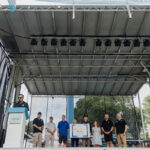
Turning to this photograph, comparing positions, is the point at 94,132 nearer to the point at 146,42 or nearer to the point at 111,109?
the point at 146,42

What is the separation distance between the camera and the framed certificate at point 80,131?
6.20m

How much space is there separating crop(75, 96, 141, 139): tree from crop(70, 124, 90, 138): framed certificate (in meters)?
6.12

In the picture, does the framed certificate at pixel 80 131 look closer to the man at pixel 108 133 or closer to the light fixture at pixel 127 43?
the man at pixel 108 133

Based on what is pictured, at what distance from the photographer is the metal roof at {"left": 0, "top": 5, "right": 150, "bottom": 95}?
22.1 ft

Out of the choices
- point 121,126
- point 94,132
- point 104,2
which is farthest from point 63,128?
point 104,2

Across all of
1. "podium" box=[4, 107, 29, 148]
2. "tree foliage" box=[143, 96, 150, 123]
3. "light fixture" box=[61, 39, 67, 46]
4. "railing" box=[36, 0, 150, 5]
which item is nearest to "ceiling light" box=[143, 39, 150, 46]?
"railing" box=[36, 0, 150, 5]

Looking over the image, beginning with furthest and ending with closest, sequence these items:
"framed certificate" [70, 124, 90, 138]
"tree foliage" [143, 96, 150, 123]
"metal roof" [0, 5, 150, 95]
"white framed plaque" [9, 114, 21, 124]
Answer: "tree foliage" [143, 96, 150, 123] < "metal roof" [0, 5, 150, 95] < "framed certificate" [70, 124, 90, 138] < "white framed plaque" [9, 114, 21, 124]

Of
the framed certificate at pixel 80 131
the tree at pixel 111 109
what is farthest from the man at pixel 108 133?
the tree at pixel 111 109

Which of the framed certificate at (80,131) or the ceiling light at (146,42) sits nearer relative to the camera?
the framed certificate at (80,131)

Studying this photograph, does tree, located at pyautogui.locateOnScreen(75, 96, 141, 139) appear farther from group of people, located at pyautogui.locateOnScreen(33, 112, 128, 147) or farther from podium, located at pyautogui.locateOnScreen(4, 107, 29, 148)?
podium, located at pyautogui.locateOnScreen(4, 107, 29, 148)

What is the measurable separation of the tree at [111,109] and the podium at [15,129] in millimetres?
8373

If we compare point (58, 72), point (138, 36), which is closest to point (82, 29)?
point (138, 36)

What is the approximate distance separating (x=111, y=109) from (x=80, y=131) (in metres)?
8.44

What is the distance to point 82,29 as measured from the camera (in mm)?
7457
